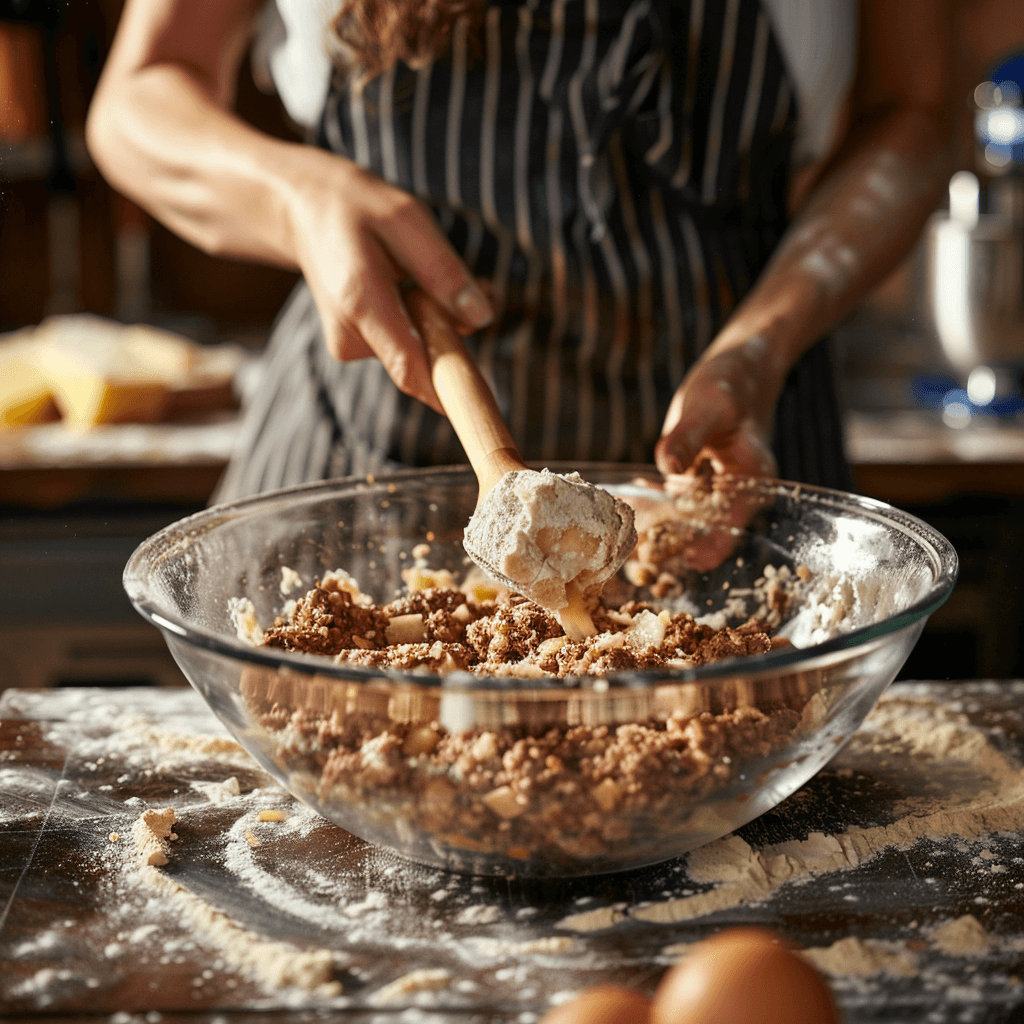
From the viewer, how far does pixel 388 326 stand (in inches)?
33.6

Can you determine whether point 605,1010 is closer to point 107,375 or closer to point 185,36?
point 185,36

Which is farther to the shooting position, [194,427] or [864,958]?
[194,427]

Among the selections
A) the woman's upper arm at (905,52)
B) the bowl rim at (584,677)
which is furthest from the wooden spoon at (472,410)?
the woman's upper arm at (905,52)

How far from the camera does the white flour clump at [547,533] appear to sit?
0.70 meters

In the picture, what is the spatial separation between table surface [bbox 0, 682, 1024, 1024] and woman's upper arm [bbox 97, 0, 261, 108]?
0.76m

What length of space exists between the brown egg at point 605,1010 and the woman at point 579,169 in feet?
2.17

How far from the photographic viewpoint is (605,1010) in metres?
0.46

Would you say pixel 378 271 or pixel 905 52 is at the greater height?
pixel 905 52

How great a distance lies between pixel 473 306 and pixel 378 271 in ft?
0.25

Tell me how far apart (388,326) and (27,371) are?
1.23 metres

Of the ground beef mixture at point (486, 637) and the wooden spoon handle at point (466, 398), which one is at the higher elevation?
the wooden spoon handle at point (466, 398)

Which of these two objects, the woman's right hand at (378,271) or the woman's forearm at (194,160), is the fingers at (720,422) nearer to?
the woman's right hand at (378,271)

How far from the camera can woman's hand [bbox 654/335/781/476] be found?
34.8 inches

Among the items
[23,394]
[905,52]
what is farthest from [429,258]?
[23,394]
